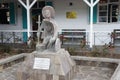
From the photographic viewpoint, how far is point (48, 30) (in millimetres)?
6160

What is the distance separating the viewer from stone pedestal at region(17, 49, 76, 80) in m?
5.62

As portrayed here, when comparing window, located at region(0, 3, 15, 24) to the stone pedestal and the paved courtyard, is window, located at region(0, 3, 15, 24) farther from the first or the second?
the stone pedestal

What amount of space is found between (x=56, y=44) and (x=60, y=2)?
27.6ft

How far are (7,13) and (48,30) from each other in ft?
31.2

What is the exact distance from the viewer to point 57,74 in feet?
18.3

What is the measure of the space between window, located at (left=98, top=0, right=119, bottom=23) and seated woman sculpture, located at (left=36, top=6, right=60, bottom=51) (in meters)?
7.84

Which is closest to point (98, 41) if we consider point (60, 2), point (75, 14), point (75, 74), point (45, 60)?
point (75, 14)

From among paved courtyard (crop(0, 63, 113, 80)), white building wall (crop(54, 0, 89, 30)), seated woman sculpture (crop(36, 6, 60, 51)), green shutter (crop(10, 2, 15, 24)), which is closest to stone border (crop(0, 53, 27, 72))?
paved courtyard (crop(0, 63, 113, 80))

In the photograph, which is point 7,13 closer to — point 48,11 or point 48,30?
point 48,30

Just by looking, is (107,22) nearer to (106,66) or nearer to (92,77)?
(106,66)

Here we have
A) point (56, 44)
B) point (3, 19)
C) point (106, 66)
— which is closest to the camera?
point (56, 44)

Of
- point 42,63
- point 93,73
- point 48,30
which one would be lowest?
point 93,73

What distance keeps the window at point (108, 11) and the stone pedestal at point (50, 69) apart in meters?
7.85

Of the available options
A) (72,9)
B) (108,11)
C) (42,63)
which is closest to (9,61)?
(42,63)
